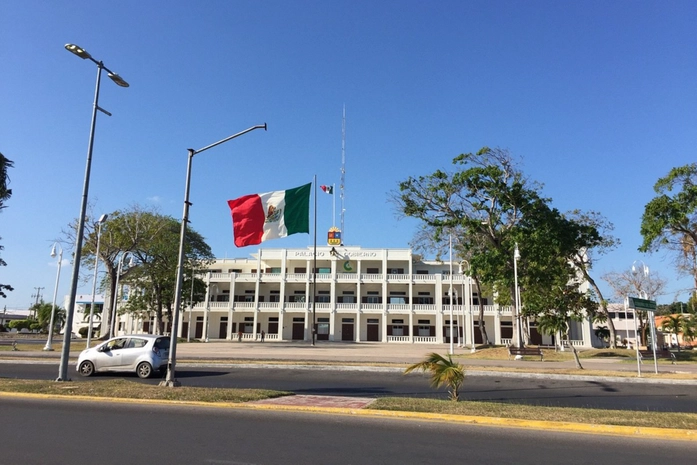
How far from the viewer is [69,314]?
12.6 m

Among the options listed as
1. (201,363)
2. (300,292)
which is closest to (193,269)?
(300,292)

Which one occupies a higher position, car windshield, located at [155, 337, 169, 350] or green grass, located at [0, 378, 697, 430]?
car windshield, located at [155, 337, 169, 350]

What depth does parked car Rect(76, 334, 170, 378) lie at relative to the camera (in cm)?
1534

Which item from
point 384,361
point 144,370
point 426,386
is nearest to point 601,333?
point 384,361

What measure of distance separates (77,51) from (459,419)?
494 inches

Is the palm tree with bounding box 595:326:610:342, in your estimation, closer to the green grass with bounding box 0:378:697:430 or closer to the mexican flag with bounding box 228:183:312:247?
the green grass with bounding box 0:378:697:430

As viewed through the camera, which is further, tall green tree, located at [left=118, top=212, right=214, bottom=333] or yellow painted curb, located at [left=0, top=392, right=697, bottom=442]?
tall green tree, located at [left=118, top=212, right=214, bottom=333]

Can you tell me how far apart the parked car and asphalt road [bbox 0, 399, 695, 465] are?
647 centimetres

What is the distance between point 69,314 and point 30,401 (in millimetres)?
2987

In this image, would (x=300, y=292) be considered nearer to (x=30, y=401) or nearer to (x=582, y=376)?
(x=582, y=376)

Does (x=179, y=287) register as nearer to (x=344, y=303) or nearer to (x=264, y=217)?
(x=264, y=217)

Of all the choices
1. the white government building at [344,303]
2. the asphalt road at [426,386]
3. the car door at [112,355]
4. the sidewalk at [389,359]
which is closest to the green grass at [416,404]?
the asphalt road at [426,386]

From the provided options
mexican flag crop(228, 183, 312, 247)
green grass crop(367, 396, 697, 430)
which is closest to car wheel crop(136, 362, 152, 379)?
mexican flag crop(228, 183, 312, 247)

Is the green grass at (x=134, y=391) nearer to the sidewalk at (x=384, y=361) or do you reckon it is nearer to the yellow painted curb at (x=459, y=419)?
the yellow painted curb at (x=459, y=419)
